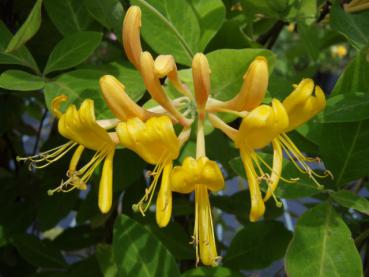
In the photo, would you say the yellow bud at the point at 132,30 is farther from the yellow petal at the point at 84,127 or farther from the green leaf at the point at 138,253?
the green leaf at the point at 138,253

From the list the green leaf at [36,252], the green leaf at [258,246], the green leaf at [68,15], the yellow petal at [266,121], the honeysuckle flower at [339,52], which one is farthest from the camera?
the honeysuckle flower at [339,52]

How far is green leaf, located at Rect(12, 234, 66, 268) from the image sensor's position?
3.13ft

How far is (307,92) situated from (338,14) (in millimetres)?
175

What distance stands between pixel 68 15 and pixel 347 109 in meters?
0.38

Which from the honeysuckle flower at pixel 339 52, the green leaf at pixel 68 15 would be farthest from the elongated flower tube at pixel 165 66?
the honeysuckle flower at pixel 339 52

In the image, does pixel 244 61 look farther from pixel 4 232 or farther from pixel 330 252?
pixel 4 232

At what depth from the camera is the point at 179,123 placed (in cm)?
60

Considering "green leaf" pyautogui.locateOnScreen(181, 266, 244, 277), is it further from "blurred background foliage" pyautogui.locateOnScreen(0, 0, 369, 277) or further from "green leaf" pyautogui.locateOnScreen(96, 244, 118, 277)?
"green leaf" pyautogui.locateOnScreen(96, 244, 118, 277)

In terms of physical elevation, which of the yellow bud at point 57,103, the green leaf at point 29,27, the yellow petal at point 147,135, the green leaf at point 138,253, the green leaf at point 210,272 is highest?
the green leaf at point 29,27

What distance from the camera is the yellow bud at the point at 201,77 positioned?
0.53 meters

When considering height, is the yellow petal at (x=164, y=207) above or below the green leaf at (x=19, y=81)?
below

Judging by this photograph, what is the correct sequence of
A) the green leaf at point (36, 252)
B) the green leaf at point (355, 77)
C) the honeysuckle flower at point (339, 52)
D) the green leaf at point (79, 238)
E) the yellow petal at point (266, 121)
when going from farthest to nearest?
the honeysuckle flower at point (339, 52) → the green leaf at point (79, 238) → the green leaf at point (36, 252) → the green leaf at point (355, 77) → the yellow petal at point (266, 121)

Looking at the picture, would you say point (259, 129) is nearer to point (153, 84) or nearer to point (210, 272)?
point (153, 84)

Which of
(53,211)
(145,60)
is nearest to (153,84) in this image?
(145,60)
